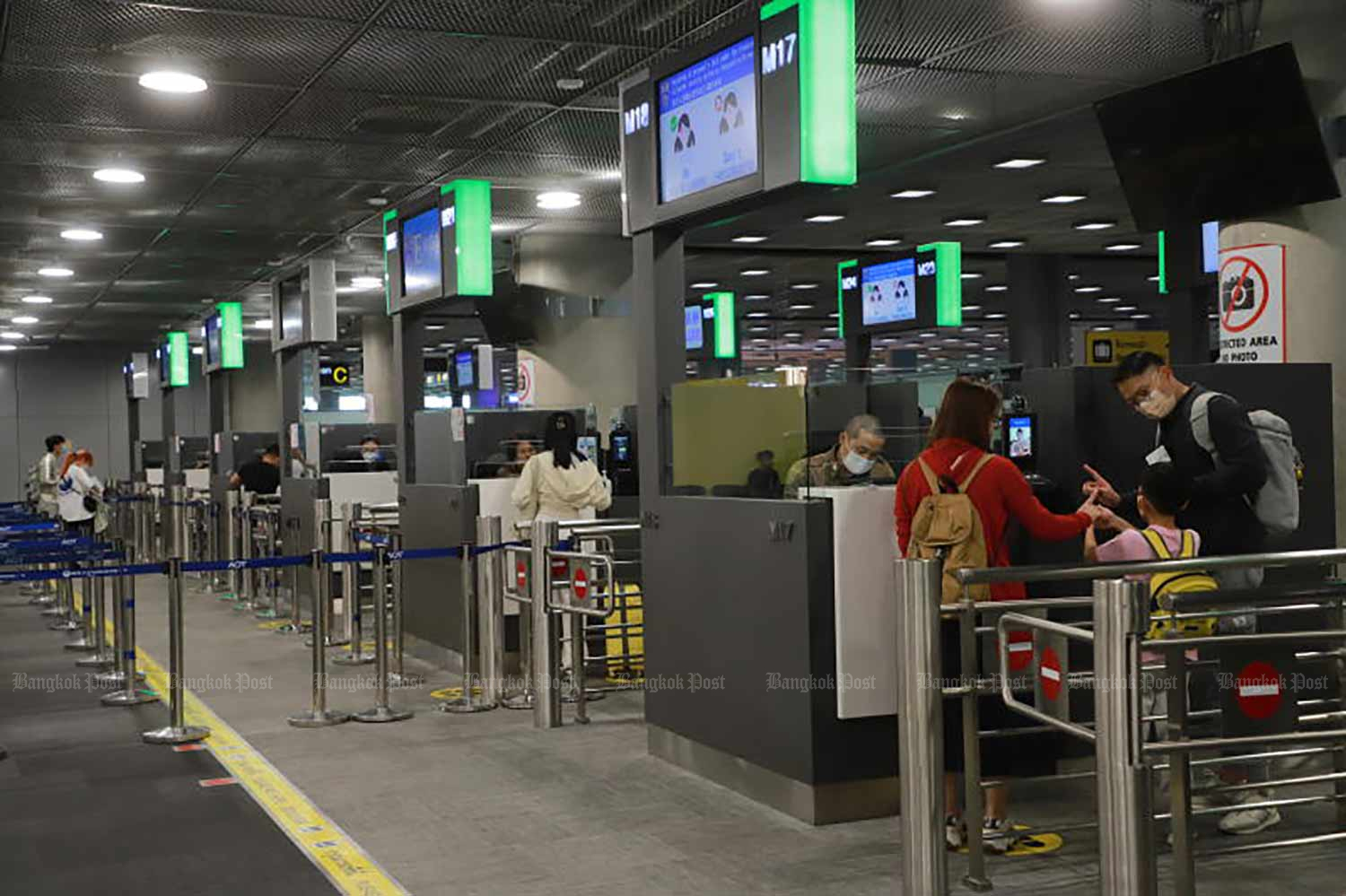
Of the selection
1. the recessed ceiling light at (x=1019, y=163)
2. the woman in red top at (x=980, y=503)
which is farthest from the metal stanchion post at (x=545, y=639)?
the recessed ceiling light at (x=1019, y=163)

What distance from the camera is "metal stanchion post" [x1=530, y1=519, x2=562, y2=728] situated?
8.10 m

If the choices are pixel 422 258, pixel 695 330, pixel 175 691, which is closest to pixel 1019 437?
pixel 175 691

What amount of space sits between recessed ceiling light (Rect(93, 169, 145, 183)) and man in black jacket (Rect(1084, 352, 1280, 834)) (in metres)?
8.82

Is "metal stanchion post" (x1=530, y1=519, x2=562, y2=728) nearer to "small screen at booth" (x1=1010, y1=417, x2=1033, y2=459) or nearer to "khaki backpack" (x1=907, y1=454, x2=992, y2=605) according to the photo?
"small screen at booth" (x1=1010, y1=417, x2=1033, y2=459)

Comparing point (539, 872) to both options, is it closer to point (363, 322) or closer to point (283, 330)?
point (283, 330)

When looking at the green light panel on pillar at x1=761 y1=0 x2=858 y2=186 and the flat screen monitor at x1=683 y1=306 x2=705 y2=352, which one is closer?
the green light panel on pillar at x1=761 y1=0 x2=858 y2=186

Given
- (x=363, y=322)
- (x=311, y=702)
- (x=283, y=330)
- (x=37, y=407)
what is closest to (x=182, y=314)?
(x=363, y=322)

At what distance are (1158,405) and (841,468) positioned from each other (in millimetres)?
1248

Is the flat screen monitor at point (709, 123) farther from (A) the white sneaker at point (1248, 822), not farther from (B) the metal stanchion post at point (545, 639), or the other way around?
(A) the white sneaker at point (1248, 822)

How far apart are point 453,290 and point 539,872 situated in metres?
5.82

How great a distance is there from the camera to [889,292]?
15.1m

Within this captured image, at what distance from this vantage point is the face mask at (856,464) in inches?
237

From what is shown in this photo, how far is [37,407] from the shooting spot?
31.6 meters

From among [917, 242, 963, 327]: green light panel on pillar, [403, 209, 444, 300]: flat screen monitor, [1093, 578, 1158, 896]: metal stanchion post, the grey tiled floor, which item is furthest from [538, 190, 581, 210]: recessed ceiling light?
[1093, 578, 1158, 896]: metal stanchion post
